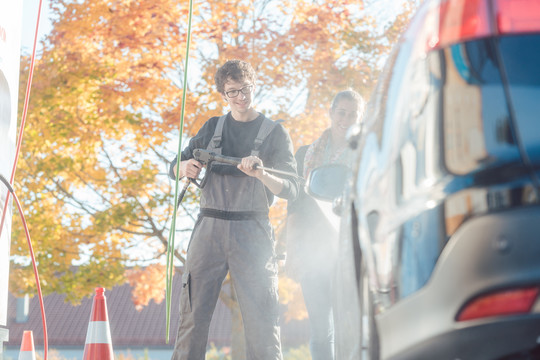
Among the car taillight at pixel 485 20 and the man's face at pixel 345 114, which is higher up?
the man's face at pixel 345 114

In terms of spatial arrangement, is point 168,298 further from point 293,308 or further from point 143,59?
point 293,308

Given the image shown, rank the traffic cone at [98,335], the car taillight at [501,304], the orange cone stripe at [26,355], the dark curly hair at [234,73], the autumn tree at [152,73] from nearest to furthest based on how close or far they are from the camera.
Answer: the car taillight at [501,304] → the dark curly hair at [234,73] → the traffic cone at [98,335] → the orange cone stripe at [26,355] → the autumn tree at [152,73]

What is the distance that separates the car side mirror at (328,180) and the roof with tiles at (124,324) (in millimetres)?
23094

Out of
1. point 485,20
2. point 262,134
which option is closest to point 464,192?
point 485,20

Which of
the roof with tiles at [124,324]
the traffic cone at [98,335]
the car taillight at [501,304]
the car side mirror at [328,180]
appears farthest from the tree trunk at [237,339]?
the roof with tiles at [124,324]

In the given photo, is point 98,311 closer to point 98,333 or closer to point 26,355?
point 98,333

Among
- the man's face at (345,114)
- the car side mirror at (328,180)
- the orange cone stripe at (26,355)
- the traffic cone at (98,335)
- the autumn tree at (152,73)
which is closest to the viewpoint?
the car side mirror at (328,180)

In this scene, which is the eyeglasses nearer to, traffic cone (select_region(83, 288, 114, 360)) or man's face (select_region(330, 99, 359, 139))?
man's face (select_region(330, 99, 359, 139))

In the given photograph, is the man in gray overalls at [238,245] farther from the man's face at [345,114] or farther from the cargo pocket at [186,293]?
the man's face at [345,114]

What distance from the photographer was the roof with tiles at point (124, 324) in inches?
1021

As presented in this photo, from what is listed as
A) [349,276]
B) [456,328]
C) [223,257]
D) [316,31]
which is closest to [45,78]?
[316,31]

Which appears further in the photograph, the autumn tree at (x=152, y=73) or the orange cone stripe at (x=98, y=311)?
the autumn tree at (x=152, y=73)

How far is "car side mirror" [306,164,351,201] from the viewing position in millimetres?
2436

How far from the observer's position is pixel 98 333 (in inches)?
153
